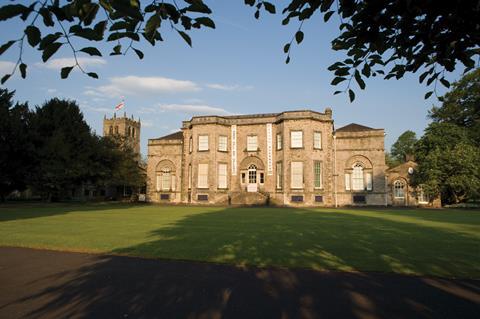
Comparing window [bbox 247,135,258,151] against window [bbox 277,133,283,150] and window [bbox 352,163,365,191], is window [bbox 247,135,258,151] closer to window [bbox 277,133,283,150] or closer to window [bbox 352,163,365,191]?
window [bbox 277,133,283,150]

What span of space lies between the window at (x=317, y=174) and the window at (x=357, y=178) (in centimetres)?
533

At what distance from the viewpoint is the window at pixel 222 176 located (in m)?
42.2

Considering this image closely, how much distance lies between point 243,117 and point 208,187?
10.4 metres

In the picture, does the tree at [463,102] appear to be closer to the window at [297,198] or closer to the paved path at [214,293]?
the window at [297,198]

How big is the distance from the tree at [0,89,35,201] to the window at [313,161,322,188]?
3092 centimetres

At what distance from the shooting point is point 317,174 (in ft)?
129

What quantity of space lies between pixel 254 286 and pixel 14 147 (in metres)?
35.4

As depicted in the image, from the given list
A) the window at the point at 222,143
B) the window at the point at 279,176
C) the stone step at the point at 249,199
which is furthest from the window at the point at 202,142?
the window at the point at 279,176

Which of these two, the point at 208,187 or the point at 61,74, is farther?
the point at 208,187

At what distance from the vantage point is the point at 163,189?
46875mm

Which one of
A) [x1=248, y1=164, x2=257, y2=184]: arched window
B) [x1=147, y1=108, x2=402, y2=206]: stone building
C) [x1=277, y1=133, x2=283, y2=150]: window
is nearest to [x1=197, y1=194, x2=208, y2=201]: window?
[x1=147, y1=108, x2=402, y2=206]: stone building

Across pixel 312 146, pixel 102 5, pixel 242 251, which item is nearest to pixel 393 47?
pixel 102 5

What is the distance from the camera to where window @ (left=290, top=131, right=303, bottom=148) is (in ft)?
129

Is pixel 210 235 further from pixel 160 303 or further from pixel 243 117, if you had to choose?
pixel 243 117
